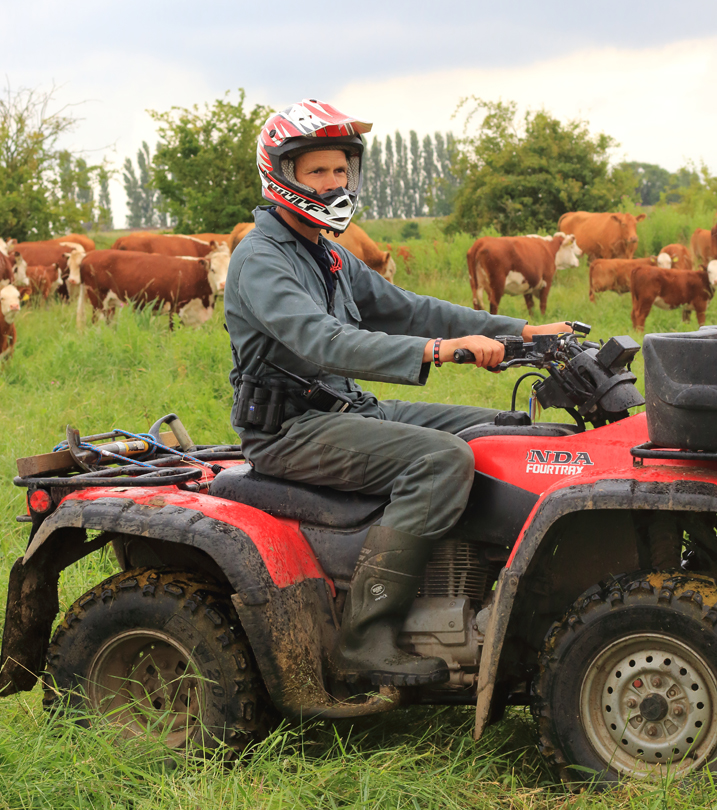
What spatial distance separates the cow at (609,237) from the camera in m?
19.8

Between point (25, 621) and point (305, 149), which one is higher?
point (305, 149)

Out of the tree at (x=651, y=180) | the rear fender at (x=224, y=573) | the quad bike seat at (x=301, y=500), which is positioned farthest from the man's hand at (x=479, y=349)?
the tree at (x=651, y=180)

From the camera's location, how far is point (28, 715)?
3.53 m

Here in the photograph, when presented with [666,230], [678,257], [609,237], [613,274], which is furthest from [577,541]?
[666,230]

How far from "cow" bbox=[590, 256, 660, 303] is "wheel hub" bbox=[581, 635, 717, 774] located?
1306 centimetres

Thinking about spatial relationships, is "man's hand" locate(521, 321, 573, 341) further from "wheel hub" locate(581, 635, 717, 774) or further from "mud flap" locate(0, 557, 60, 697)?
"mud flap" locate(0, 557, 60, 697)

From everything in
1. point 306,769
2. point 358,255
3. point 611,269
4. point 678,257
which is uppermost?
point 358,255

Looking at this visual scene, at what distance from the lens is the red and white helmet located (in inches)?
131

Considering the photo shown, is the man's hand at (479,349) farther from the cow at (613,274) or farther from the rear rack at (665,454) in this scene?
the cow at (613,274)

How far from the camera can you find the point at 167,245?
1803 cm

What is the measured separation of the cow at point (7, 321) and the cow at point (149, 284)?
1.88 metres

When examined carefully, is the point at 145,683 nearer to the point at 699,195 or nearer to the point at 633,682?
the point at 633,682

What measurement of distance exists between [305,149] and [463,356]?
1130 millimetres

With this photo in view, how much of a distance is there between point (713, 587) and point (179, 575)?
5.77 feet
